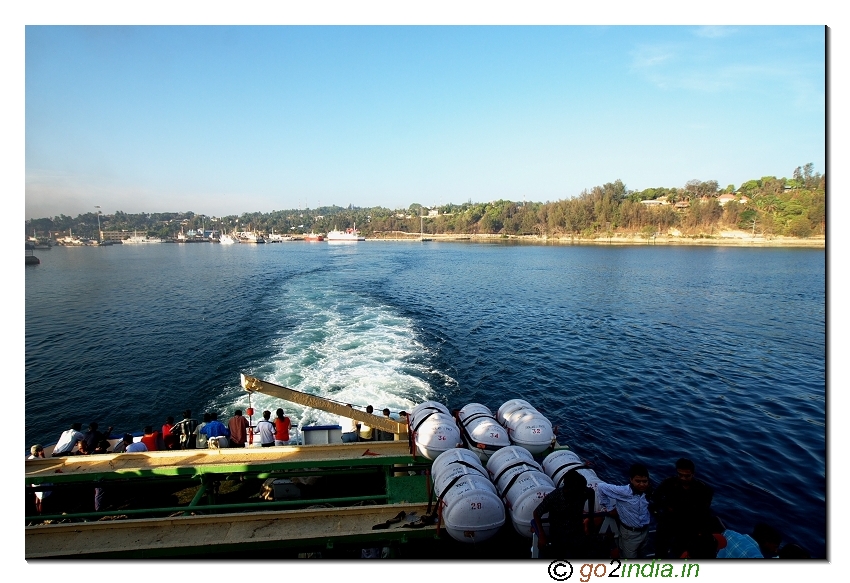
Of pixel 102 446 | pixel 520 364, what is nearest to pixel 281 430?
pixel 102 446

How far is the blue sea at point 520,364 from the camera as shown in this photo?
51.4 feet

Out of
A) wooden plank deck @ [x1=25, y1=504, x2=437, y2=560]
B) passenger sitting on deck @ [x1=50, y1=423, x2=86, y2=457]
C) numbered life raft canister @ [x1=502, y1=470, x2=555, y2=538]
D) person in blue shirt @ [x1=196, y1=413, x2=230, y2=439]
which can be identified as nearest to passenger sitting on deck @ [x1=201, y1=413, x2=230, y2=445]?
person in blue shirt @ [x1=196, y1=413, x2=230, y2=439]

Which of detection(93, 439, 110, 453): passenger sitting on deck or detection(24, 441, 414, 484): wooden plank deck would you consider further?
detection(93, 439, 110, 453): passenger sitting on deck

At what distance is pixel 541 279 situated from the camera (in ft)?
205

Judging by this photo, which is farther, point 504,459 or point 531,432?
point 531,432

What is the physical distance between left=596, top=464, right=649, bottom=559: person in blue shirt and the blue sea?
7781 millimetres

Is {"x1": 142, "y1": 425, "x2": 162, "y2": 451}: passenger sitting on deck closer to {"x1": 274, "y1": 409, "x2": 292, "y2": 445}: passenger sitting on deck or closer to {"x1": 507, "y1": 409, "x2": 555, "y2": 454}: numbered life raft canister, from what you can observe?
{"x1": 274, "y1": 409, "x2": 292, "y2": 445}: passenger sitting on deck

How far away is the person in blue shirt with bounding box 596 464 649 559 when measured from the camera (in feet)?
21.0

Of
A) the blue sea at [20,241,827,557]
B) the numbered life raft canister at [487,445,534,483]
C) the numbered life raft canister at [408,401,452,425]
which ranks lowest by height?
the blue sea at [20,241,827,557]

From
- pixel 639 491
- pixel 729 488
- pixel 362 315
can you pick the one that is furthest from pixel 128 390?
pixel 729 488

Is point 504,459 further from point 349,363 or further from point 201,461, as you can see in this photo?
point 349,363

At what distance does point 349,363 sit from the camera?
2314 cm

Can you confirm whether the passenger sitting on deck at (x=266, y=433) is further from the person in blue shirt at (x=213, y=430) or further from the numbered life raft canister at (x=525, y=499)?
the numbered life raft canister at (x=525, y=499)

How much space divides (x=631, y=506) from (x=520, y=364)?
18603 mm
